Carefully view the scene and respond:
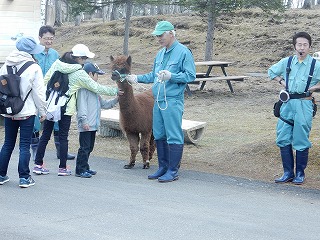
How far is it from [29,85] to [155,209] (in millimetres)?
2246

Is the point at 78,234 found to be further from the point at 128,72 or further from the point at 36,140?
the point at 36,140

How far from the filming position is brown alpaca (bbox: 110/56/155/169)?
9.39 m

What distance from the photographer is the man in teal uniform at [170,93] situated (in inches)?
352

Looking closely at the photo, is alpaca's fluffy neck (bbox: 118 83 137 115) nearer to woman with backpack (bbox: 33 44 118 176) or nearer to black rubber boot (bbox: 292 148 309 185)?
woman with backpack (bbox: 33 44 118 176)

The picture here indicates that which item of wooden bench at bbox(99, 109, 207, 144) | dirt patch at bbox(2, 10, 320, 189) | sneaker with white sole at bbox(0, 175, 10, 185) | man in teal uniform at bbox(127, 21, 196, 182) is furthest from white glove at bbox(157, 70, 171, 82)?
wooden bench at bbox(99, 109, 207, 144)

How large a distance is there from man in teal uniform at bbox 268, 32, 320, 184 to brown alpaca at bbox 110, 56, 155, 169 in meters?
2.03

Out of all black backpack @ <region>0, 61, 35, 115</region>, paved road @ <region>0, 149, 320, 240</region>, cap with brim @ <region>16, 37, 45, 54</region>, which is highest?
cap with brim @ <region>16, 37, 45, 54</region>

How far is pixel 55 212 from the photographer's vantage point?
707 cm

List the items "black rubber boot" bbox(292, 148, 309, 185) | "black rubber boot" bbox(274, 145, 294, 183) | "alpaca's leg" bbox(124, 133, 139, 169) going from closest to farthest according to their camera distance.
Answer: "black rubber boot" bbox(292, 148, 309, 185) → "black rubber boot" bbox(274, 145, 294, 183) → "alpaca's leg" bbox(124, 133, 139, 169)

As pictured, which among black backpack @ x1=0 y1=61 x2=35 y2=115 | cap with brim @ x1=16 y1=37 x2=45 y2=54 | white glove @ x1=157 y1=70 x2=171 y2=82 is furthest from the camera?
white glove @ x1=157 y1=70 x2=171 y2=82

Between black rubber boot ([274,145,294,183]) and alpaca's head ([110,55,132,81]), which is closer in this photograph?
black rubber boot ([274,145,294,183])


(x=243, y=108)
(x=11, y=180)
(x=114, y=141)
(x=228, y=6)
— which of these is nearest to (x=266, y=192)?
(x=11, y=180)

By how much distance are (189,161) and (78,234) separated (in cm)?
493

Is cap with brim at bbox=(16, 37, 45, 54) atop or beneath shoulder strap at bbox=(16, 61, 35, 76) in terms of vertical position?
atop
